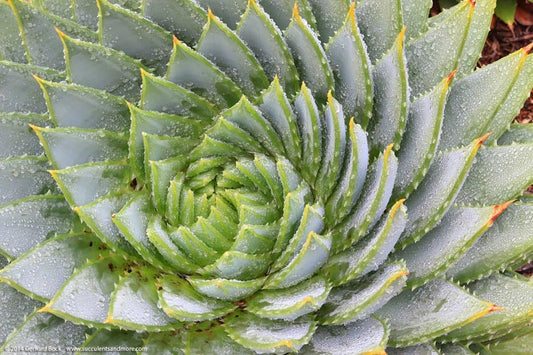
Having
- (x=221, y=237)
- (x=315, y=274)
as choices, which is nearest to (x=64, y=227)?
(x=221, y=237)

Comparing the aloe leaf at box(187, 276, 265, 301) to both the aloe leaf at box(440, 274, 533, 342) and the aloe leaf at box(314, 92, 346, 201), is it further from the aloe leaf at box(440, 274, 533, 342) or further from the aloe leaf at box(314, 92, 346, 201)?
the aloe leaf at box(440, 274, 533, 342)

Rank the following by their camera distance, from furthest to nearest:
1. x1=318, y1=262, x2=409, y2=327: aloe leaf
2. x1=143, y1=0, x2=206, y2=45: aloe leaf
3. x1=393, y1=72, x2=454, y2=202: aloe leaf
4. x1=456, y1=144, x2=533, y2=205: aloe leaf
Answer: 1. x1=143, y1=0, x2=206, y2=45: aloe leaf
2. x1=456, y1=144, x2=533, y2=205: aloe leaf
3. x1=393, y1=72, x2=454, y2=202: aloe leaf
4. x1=318, y1=262, x2=409, y2=327: aloe leaf

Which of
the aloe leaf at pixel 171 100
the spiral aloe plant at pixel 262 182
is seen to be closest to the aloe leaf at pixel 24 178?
the spiral aloe plant at pixel 262 182

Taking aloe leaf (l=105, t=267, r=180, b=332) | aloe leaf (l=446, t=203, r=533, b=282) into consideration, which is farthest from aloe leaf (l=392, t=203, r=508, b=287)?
aloe leaf (l=105, t=267, r=180, b=332)

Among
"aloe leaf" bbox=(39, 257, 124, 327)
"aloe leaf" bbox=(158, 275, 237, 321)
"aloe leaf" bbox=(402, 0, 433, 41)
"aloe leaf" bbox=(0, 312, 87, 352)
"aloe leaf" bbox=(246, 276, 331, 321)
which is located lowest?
"aloe leaf" bbox=(0, 312, 87, 352)

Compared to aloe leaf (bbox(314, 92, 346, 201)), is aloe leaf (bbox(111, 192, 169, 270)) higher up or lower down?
lower down

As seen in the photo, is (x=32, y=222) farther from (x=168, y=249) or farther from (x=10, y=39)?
(x=10, y=39)

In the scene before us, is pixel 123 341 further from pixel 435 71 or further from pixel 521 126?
pixel 521 126
